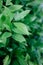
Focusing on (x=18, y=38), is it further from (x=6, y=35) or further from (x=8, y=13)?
(x=8, y=13)

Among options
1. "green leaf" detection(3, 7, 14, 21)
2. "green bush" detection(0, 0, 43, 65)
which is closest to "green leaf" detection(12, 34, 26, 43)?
"green bush" detection(0, 0, 43, 65)

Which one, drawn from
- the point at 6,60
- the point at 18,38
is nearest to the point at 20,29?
the point at 18,38

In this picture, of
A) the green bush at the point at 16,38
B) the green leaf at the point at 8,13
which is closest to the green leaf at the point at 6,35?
the green bush at the point at 16,38

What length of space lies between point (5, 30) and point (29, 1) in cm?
70

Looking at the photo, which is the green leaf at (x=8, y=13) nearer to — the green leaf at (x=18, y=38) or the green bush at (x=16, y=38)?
the green bush at (x=16, y=38)

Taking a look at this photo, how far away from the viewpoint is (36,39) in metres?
2.25

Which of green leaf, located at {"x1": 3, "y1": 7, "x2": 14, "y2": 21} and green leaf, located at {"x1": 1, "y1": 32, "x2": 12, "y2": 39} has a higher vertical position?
green leaf, located at {"x1": 3, "y1": 7, "x2": 14, "y2": 21}

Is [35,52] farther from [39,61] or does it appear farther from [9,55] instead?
[9,55]

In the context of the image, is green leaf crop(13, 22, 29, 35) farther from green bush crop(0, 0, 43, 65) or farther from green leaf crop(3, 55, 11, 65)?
green leaf crop(3, 55, 11, 65)

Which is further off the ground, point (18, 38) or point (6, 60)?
point (18, 38)

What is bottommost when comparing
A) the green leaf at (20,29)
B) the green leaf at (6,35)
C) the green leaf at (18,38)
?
the green leaf at (18,38)

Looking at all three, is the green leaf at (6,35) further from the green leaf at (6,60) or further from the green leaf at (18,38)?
the green leaf at (6,60)

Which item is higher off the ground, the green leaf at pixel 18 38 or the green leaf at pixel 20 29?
the green leaf at pixel 20 29

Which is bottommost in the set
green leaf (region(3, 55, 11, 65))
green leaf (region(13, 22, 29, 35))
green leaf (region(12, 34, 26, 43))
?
Result: green leaf (region(3, 55, 11, 65))
